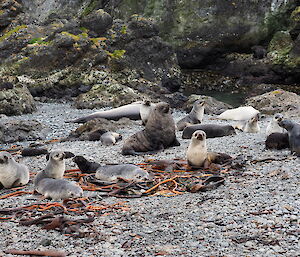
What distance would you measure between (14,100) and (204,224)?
12471 millimetres

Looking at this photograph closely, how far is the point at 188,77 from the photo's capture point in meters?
27.5

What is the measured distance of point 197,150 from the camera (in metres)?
7.43

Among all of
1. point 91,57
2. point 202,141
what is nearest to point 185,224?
point 202,141

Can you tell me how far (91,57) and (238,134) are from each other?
10835 millimetres

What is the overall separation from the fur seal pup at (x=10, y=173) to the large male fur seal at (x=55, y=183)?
0.38m

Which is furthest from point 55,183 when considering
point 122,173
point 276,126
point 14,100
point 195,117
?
point 14,100

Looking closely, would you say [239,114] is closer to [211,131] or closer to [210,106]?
[210,106]

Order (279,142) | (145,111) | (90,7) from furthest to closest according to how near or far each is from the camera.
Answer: (90,7) → (145,111) → (279,142)

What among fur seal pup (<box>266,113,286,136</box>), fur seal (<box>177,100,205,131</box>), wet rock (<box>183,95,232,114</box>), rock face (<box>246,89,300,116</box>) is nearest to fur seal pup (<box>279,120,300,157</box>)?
fur seal pup (<box>266,113,286,136</box>)

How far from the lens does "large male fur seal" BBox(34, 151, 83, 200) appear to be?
6102mm

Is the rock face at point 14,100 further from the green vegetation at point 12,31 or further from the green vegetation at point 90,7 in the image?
the green vegetation at point 90,7

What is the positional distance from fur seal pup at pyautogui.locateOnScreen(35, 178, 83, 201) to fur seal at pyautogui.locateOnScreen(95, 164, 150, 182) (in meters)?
0.81

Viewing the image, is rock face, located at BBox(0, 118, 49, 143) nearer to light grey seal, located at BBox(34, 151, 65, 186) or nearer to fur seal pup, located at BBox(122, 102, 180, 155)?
fur seal pup, located at BBox(122, 102, 180, 155)

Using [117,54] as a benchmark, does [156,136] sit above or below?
below
